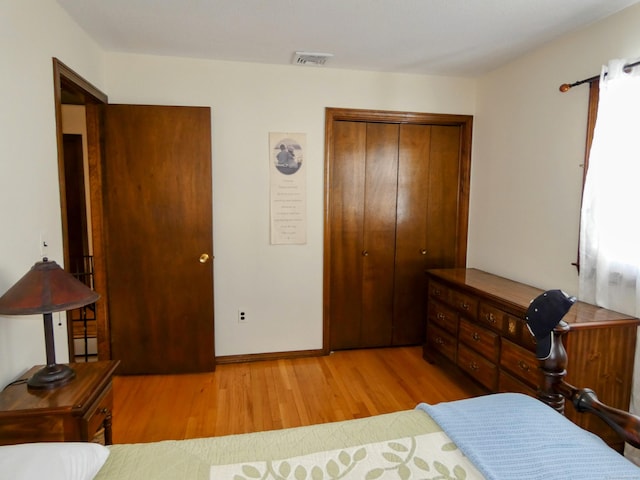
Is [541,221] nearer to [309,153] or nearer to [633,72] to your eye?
[633,72]

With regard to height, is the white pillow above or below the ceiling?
below

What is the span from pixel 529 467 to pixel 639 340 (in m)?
1.49

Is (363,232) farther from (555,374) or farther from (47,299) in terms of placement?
(47,299)

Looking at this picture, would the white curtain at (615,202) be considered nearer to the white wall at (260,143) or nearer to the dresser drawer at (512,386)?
the dresser drawer at (512,386)

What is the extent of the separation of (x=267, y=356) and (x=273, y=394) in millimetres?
578

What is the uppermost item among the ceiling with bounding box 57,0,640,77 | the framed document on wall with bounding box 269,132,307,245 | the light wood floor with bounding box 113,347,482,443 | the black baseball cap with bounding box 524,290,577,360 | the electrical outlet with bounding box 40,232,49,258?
the ceiling with bounding box 57,0,640,77

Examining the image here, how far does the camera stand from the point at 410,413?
139 cm

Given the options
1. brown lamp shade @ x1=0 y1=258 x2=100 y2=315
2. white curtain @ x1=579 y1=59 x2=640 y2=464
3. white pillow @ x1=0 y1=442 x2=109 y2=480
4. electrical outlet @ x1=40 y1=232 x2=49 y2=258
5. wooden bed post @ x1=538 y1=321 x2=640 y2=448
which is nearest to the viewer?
white pillow @ x1=0 y1=442 x2=109 y2=480

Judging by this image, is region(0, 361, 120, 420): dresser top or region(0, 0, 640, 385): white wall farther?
region(0, 0, 640, 385): white wall

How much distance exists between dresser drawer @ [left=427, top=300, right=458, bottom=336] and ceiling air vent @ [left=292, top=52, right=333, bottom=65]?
6.90 feet

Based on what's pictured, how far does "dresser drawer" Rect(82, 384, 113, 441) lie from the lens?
1414 millimetres

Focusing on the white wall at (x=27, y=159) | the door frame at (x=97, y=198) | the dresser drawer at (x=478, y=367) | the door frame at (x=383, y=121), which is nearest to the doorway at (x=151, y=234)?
the door frame at (x=97, y=198)

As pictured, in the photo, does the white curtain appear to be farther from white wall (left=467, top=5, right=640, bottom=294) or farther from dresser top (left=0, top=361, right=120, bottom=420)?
dresser top (left=0, top=361, right=120, bottom=420)

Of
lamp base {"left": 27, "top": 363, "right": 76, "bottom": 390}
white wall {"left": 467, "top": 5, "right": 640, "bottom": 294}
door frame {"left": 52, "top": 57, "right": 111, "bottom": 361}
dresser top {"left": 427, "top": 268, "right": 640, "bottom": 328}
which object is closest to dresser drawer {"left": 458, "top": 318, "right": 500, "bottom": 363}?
dresser top {"left": 427, "top": 268, "right": 640, "bottom": 328}
